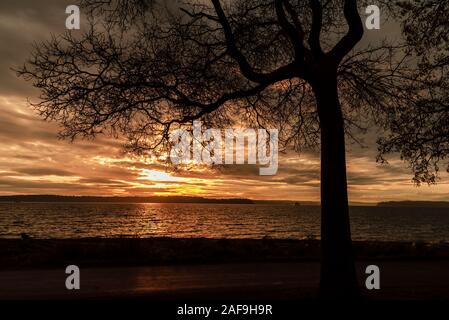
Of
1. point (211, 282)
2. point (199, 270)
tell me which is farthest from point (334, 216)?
point (199, 270)

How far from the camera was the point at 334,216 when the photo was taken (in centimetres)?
1198

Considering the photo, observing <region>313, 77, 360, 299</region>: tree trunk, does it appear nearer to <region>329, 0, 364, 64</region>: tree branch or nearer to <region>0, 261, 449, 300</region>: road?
<region>0, 261, 449, 300</region>: road

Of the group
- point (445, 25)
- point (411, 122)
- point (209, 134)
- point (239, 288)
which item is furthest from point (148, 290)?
point (445, 25)

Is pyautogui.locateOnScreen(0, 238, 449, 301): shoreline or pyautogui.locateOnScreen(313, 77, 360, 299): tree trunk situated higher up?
pyautogui.locateOnScreen(313, 77, 360, 299): tree trunk

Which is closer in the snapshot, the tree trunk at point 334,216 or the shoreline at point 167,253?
the tree trunk at point 334,216

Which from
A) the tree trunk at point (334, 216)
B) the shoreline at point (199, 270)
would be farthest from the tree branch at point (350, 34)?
the shoreline at point (199, 270)

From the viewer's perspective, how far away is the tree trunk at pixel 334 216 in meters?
12.0

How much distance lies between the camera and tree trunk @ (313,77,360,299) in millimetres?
11953

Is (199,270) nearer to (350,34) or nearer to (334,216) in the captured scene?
(334,216)

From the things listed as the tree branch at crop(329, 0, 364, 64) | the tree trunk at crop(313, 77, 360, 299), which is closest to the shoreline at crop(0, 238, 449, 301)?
the tree trunk at crop(313, 77, 360, 299)

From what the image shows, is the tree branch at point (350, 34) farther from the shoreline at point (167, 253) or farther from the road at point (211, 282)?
the shoreline at point (167, 253)

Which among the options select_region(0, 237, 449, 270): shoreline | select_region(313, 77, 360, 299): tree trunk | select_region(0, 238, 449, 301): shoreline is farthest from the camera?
select_region(0, 237, 449, 270): shoreline

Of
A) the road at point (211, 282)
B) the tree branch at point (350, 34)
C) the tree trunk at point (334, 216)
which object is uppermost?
the tree branch at point (350, 34)

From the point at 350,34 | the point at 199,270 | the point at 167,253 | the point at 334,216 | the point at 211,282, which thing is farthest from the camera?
the point at 167,253
